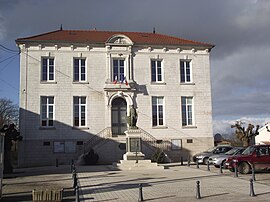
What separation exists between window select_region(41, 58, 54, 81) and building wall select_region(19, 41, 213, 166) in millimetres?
461

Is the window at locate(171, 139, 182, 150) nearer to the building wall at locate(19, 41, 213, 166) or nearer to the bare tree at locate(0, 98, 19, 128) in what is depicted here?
the building wall at locate(19, 41, 213, 166)

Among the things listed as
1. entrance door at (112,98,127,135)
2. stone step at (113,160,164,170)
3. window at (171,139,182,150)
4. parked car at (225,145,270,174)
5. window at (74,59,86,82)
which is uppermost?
window at (74,59,86,82)

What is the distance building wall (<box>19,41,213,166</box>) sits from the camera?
3114 cm

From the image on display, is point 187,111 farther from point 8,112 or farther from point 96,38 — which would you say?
point 8,112

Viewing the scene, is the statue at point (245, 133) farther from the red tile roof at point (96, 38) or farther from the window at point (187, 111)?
the red tile roof at point (96, 38)

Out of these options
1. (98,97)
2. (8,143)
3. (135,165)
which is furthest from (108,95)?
(8,143)

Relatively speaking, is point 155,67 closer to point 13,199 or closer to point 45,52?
point 45,52

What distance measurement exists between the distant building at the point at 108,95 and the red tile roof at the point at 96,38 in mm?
91

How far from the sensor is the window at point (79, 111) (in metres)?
32.3

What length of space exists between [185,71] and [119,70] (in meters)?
6.35

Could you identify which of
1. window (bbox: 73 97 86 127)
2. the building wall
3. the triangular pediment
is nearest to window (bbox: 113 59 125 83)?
the building wall

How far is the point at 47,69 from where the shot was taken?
→ 3266 cm

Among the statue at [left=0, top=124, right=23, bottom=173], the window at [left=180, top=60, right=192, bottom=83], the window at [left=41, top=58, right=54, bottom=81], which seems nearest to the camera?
the statue at [left=0, top=124, right=23, bottom=173]

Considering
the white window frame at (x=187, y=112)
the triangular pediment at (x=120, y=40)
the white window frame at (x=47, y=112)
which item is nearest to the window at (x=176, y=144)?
the white window frame at (x=187, y=112)
